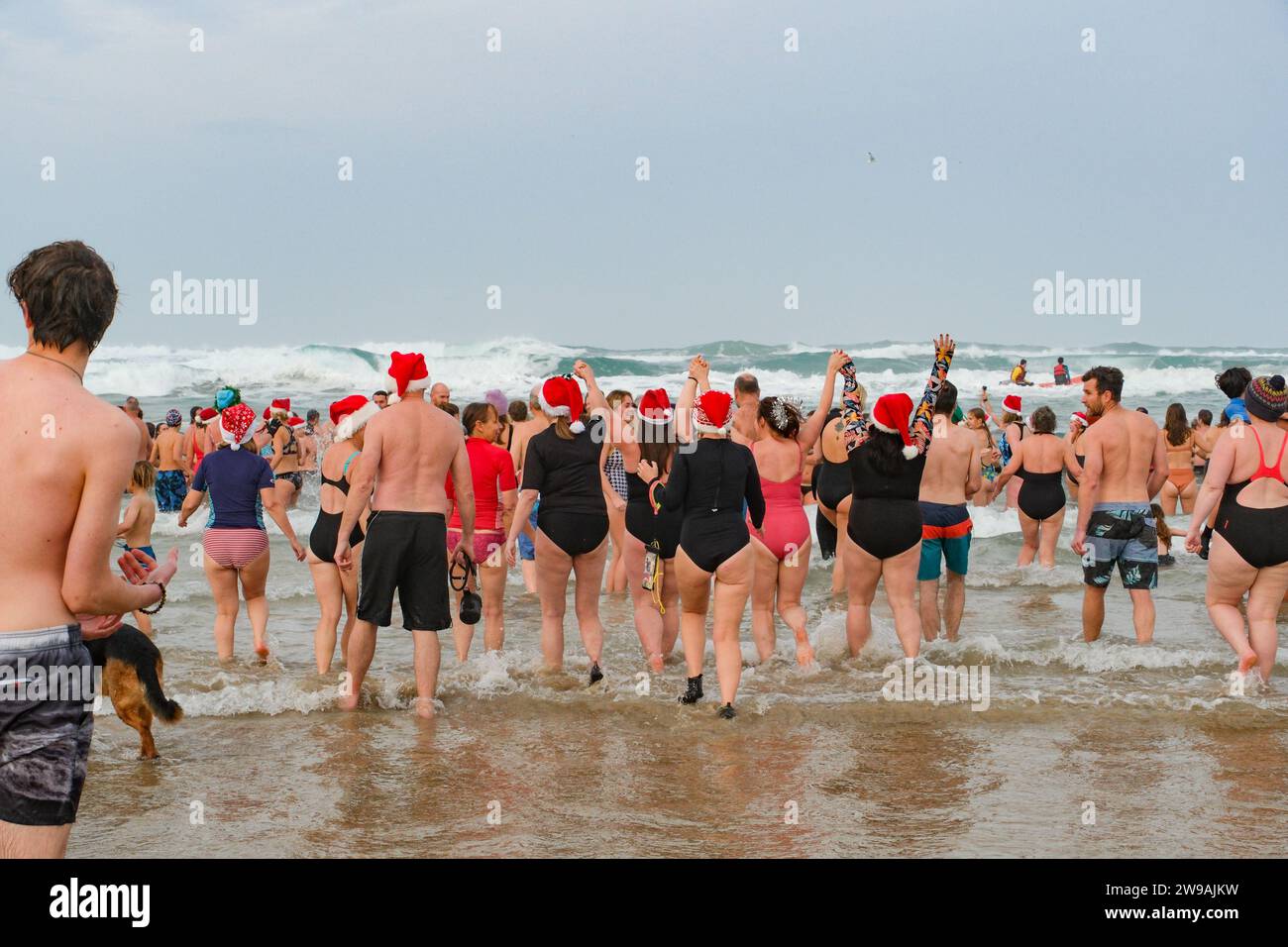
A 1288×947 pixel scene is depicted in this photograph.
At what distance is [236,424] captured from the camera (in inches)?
306

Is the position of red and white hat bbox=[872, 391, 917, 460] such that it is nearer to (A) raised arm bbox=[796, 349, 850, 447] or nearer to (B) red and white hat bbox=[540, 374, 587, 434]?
(A) raised arm bbox=[796, 349, 850, 447]

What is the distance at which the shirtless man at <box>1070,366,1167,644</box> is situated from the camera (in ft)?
25.4

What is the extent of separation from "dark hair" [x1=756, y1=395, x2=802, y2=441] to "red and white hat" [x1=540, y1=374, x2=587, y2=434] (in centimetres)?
126

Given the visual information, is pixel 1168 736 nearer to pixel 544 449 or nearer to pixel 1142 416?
pixel 1142 416

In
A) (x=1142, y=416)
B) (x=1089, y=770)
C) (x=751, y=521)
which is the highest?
(x=1142, y=416)

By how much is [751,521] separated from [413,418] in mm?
2056

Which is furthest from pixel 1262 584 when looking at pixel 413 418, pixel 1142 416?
pixel 413 418

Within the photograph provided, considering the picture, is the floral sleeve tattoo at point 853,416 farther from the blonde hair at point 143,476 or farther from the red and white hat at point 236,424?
the blonde hair at point 143,476

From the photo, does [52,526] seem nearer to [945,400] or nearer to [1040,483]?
[945,400]

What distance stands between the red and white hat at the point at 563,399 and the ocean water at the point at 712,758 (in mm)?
1695

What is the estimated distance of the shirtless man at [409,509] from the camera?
6449 millimetres

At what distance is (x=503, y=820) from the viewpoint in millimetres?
4938
